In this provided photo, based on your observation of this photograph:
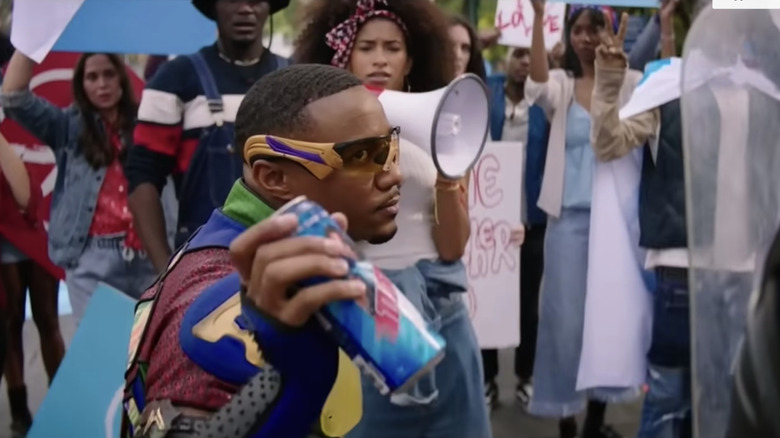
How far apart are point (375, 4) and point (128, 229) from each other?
160cm

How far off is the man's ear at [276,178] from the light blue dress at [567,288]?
2.68 m

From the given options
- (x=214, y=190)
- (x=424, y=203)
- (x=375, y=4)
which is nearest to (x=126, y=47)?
(x=214, y=190)

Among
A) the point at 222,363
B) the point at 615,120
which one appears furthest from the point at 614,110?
the point at 222,363

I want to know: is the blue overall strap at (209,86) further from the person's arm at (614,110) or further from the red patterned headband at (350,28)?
the person's arm at (614,110)

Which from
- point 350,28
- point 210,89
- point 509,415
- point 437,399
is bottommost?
point 509,415

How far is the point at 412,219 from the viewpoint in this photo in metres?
2.46

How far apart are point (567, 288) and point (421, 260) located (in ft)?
5.44

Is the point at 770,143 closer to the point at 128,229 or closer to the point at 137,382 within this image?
the point at 137,382

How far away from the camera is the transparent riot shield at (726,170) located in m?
2.06

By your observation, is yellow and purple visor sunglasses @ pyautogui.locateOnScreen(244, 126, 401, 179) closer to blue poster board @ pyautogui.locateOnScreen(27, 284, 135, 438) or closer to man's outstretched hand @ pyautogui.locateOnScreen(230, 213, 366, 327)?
man's outstretched hand @ pyautogui.locateOnScreen(230, 213, 366, 327)

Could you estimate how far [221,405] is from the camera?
1151 mm

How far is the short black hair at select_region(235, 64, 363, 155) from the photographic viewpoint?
140cm

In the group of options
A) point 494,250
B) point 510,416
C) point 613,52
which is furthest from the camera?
point 510,416

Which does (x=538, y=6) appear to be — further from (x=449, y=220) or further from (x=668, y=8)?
(x=449, y=220)
